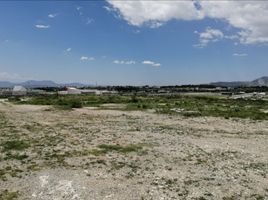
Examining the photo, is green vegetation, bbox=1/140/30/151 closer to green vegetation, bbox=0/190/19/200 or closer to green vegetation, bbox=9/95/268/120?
green vegetation, bbox=0/190/19/200

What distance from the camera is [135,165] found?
86.3 ft

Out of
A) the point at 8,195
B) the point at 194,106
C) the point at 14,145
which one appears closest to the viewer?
the point at 8,195

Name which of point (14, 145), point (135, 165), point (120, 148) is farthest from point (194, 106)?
point (135, 165)

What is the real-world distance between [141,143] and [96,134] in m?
7.23

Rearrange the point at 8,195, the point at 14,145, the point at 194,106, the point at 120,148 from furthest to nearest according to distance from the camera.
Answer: the point at 194,106 < the point at 14,145 < the point at 120,148 < the point at 8,195

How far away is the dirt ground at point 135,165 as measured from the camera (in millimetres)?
20594

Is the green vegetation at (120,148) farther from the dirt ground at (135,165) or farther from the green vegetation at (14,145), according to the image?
the green vegetation at (14,145)

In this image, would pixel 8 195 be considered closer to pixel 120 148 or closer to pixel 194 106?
pixel 120 148

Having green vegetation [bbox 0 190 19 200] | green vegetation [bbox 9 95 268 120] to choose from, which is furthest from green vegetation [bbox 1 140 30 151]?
green vegetation [bbox 9 95 268 120]

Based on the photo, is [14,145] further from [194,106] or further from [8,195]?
[194,106]

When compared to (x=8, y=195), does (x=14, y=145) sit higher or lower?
higher

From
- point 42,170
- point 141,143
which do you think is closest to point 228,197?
point 42,170

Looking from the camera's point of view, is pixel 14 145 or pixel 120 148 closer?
pixel 120 148

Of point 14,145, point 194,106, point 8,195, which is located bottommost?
point 194,106
